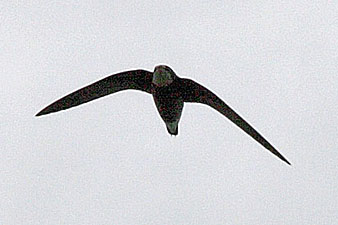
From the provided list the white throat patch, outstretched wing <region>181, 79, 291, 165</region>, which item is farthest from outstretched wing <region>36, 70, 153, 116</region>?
outstretched wing <region>181, 79, 291, 165</region>

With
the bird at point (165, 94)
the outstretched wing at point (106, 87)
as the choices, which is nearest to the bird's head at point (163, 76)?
the bird at point (165, 94)

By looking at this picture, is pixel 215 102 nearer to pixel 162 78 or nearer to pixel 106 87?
pixel 162 78

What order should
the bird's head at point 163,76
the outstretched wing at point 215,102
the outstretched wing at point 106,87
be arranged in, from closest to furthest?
the bird's head at point 163,76 → the outstretched wing at point 215,102 → the outstretched wing at point 106,87

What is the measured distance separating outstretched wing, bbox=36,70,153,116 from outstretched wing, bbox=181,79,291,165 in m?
1.07

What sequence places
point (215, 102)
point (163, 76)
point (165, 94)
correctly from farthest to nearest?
point (215, 102)
point (165, 94)
point (163, 76)

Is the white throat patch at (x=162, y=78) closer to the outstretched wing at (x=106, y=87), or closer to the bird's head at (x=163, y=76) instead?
the bird's head at (x=163, y=76)

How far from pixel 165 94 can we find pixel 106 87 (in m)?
1.80

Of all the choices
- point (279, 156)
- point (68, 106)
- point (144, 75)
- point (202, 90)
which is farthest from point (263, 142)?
point (68, 106)

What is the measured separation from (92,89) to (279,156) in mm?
5377

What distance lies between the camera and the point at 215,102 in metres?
20.3

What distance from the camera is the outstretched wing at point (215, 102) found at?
19.8 metres

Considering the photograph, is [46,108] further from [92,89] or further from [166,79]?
[166,79]

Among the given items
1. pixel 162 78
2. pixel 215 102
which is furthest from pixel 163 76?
pixel 215 102

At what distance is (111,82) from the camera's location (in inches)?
819
